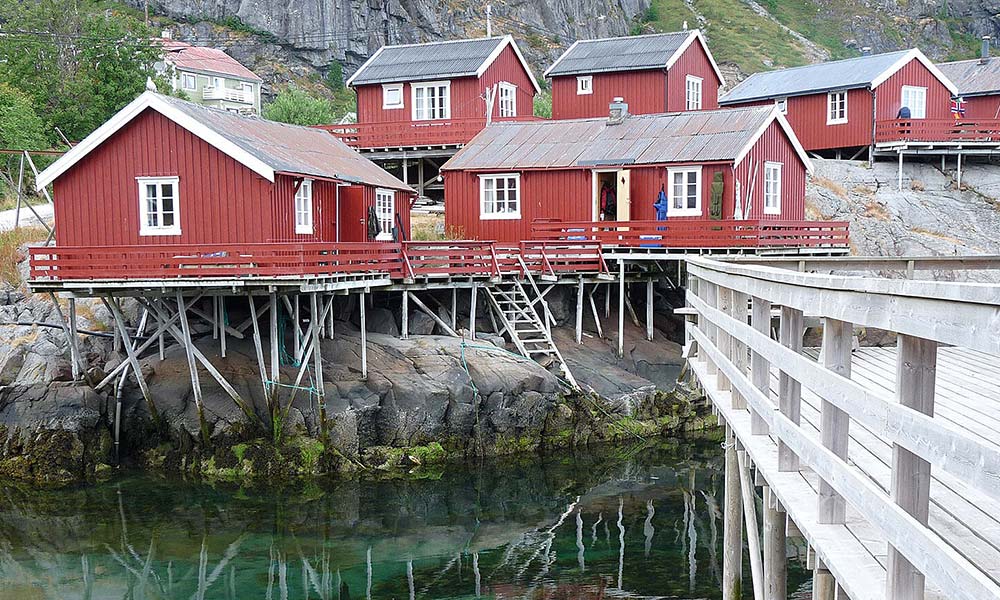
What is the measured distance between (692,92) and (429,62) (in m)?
10.4

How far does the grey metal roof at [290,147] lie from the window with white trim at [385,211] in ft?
1.19

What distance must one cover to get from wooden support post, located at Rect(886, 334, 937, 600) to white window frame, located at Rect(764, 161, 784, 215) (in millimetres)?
27972

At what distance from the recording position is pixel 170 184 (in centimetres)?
2345

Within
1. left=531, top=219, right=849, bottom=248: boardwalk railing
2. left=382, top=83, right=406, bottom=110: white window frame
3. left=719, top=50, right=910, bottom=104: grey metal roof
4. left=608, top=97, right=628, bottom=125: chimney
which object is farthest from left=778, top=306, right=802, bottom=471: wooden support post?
left=719, top=50, right=910, bottom=104: grey metal roof

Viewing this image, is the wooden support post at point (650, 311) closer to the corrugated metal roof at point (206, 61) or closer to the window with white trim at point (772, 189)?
the window with white trim at point (772, 189)

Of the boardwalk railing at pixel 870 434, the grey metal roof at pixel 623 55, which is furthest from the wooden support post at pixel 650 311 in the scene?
the boardwalk railing at pixel 870 434

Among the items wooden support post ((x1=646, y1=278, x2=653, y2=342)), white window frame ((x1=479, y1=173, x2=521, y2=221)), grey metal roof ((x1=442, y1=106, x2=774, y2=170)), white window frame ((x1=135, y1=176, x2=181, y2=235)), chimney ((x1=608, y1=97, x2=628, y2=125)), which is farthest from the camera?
chimney ((x1=608, y1=97, x2=628, y2=125))

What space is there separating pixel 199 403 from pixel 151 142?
19.9 ft

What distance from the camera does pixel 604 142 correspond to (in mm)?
32344

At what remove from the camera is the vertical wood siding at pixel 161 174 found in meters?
23.0

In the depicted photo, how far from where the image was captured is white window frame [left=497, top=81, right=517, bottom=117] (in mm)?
40656

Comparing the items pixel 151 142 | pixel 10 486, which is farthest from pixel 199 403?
pixel 151 142

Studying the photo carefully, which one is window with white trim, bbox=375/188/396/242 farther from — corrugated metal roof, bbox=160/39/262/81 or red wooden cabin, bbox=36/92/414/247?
corrugated metal roof, bbox=160/39/262/81

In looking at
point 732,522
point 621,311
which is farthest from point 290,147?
point 732,522
